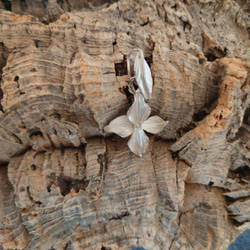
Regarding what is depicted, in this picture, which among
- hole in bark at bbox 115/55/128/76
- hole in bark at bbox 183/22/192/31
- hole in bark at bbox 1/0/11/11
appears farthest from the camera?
hole in bark at bbox 183/22/192/31

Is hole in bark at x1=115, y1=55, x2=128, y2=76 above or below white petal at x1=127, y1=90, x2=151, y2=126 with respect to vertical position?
above

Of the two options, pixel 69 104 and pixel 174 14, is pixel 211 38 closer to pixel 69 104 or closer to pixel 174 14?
pixel 174 14

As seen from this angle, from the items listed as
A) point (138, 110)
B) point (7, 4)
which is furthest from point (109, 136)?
point (7, 4)

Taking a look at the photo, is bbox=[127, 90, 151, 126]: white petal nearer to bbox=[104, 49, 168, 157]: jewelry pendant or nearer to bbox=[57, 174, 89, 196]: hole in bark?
bbox=[104, 49, 168, 157]: jewelry pendant

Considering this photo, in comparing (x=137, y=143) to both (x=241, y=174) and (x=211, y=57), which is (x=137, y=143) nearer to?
(x=241, y=174)

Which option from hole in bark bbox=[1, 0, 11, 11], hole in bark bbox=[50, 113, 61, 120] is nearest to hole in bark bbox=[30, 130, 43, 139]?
hole in bark bbox=[50, 113, 61, 120]

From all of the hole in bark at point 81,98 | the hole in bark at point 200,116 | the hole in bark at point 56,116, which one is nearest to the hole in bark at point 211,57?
the hole in bark at point 200,116

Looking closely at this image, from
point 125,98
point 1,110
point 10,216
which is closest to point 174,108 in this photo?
point 125,98
